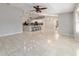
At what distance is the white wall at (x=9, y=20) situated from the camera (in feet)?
25.6

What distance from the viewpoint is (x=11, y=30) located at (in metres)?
8.72

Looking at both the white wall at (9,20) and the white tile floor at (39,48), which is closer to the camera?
the white tile floor at (39,48)

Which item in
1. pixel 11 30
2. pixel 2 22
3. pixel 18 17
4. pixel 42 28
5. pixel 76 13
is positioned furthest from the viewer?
pixel 42 28

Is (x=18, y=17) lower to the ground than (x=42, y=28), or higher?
higher

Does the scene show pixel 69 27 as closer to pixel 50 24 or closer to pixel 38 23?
pixel 50 24

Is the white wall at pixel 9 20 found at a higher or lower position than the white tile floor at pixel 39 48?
higher

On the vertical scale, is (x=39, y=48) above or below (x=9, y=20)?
below

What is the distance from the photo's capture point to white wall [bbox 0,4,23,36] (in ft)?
25.6

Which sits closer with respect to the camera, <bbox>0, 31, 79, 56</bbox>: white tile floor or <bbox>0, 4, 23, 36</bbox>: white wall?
<bbox>0, 31, 79, 56</bbox>: white tile floor

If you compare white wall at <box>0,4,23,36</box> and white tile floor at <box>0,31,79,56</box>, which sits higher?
white wall at <box>0,4,23,36</box>

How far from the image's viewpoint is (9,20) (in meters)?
8.50

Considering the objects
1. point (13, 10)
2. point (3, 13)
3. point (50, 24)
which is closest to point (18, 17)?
point (13, 10)

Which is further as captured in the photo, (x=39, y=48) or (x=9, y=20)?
(x=9, y=20)

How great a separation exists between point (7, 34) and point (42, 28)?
5.07 m
